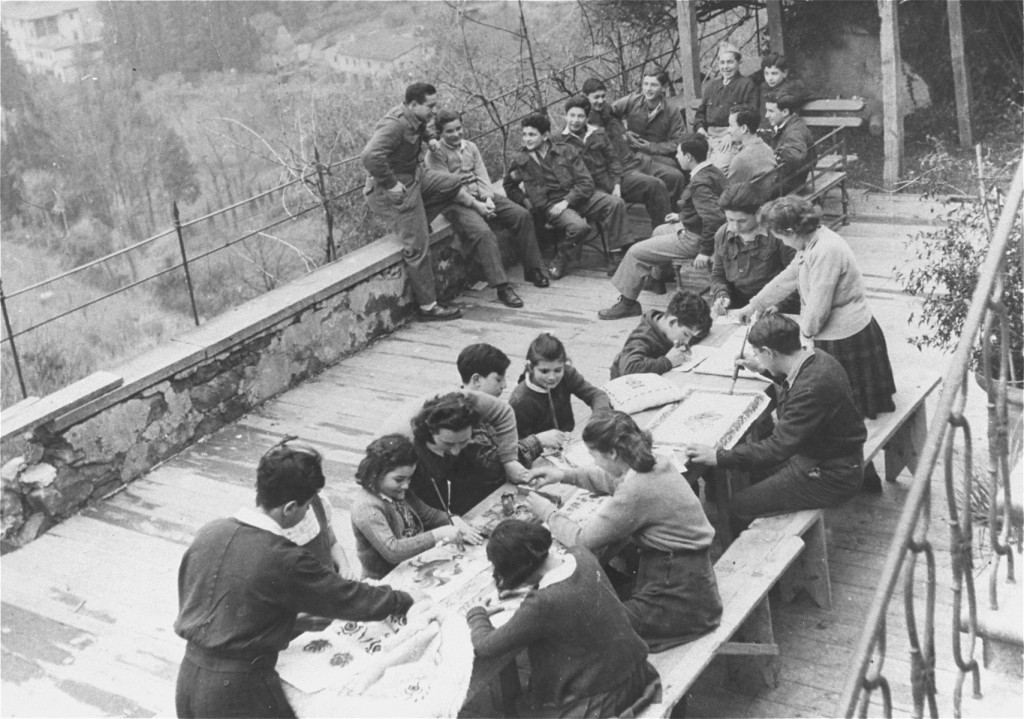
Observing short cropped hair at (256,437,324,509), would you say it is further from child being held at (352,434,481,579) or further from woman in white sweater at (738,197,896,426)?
woman in white sweater at (738,197,896,426)

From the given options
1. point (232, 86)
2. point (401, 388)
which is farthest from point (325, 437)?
point (232, 86)

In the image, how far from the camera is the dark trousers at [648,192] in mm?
9812

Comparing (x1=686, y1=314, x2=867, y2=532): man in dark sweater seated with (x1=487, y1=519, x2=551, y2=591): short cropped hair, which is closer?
(x1=487, y1=519, x2=551, y2=591): short cropped hair

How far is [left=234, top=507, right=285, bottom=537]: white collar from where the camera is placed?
397cm

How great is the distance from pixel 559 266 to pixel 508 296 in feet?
2.22

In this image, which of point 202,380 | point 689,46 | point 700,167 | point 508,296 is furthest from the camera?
point 689,46

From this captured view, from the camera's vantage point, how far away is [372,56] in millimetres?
16547

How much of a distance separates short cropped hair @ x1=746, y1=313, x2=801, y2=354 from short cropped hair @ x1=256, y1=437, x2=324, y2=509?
2.14 m

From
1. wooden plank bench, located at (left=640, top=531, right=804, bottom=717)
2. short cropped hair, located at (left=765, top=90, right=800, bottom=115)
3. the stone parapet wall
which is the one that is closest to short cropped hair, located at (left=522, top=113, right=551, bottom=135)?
the stone parapet wall

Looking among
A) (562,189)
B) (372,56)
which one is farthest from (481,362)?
(372,56)

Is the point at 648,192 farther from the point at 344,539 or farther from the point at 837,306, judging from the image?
the point at 344,539

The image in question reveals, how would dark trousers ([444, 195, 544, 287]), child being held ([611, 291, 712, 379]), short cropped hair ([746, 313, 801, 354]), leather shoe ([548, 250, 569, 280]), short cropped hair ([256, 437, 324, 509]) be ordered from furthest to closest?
leather shoe ([548, 250, 569, 280]), dark trousers ([444, 195, 544, 287]), child being held ([611, 291, 712, 379]), short cropped hair ([746, 313, 801, 354]), short cropped hair ([256, 437, 324, 509])

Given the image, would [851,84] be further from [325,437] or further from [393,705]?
[393,705]

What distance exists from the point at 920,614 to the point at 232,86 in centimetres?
1345
